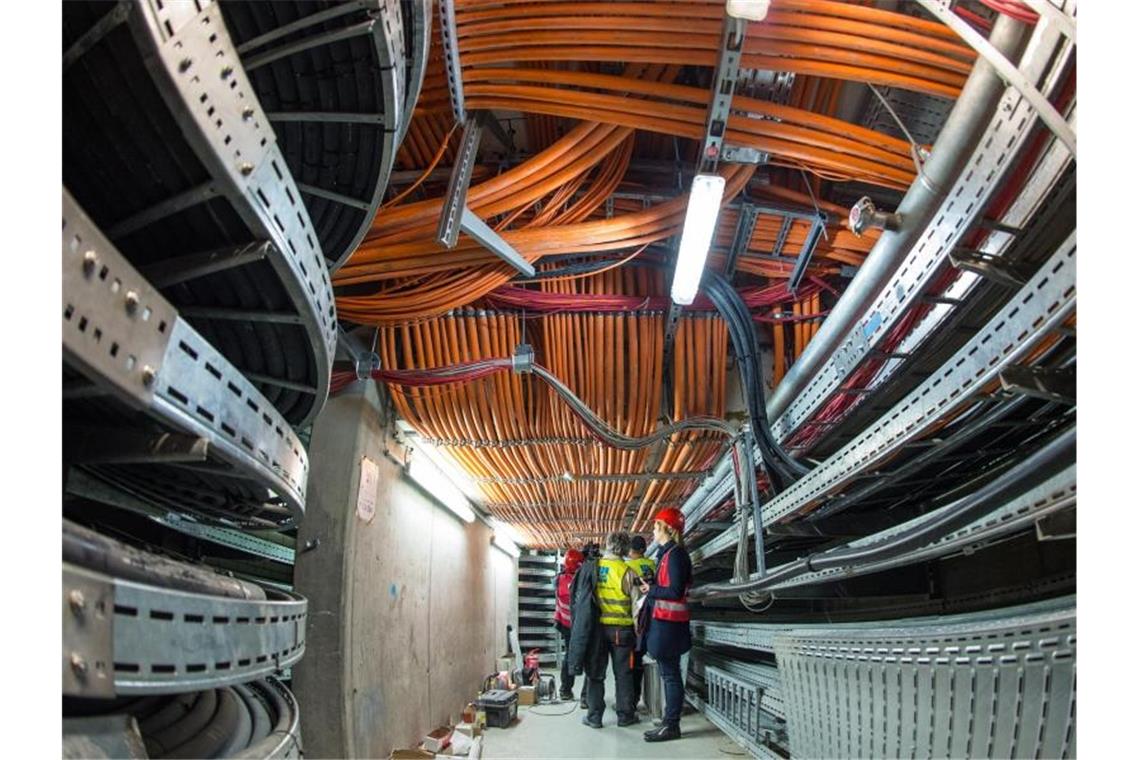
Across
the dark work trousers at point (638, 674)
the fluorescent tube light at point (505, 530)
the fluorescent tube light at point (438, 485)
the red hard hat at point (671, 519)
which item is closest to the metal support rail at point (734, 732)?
the dark work trousers at point (638, 674)

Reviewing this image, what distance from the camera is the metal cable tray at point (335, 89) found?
3.72 ft

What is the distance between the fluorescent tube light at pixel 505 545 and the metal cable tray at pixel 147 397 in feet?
22.7

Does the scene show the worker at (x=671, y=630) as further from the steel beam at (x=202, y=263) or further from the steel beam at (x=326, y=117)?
the steel beam at (x=202, y=263)

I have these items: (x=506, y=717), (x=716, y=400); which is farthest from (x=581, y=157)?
(x=506, y=717)

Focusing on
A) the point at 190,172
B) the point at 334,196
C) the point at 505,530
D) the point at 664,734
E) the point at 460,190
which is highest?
the point at 460,190

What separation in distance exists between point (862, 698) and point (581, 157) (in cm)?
185

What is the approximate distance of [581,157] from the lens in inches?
93.8

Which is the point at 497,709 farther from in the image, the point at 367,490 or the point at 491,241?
the point at 491,241

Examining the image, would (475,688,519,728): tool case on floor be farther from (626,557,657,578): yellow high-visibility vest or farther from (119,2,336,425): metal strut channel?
(119,2,336,425): metal strut channel

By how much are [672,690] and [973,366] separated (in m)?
3.07

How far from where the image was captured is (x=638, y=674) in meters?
4.98

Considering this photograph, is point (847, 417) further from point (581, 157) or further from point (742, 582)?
point (581, 157)

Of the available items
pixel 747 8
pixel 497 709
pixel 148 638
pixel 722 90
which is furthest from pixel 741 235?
pixel 497 709

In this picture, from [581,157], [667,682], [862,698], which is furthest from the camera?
[667,682]
